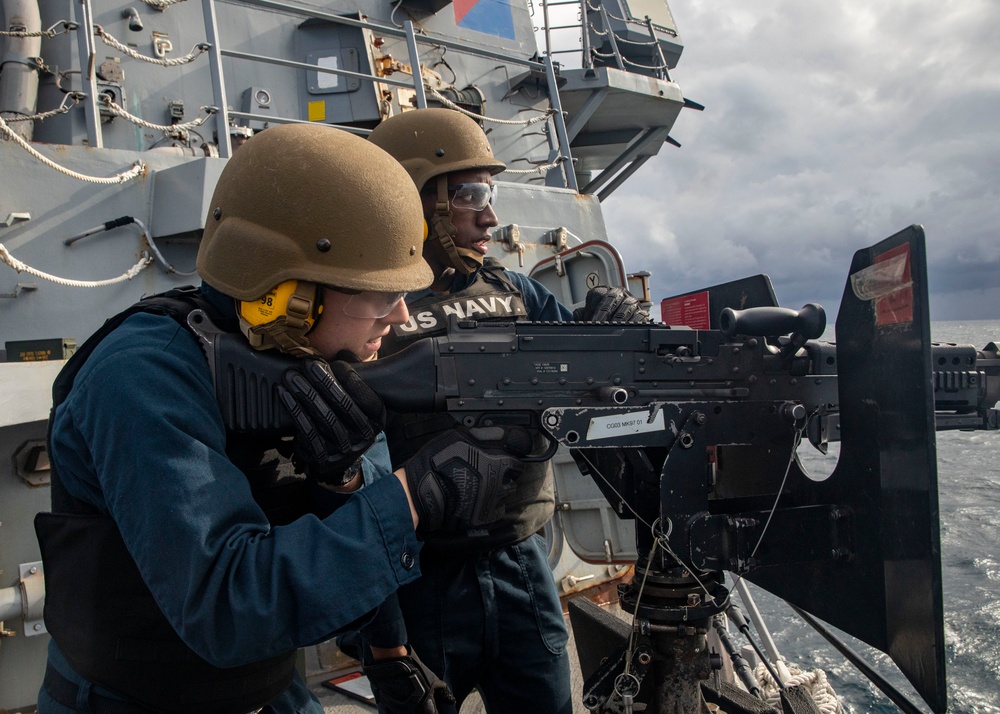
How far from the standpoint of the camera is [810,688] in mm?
3369

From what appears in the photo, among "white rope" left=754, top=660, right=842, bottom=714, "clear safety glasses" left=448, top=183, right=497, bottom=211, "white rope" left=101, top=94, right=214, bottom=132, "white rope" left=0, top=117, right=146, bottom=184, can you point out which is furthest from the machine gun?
"white rope" left=101, top=94, right=214, bottom=132

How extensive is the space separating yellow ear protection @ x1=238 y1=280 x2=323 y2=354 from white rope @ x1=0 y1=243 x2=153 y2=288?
218 cm

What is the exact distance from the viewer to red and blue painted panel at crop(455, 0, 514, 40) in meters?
7.14

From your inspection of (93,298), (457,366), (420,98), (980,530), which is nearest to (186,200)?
(93,298)

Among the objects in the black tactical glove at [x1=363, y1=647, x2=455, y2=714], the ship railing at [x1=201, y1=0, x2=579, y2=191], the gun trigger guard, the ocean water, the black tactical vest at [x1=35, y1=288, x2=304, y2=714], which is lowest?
the ocean water

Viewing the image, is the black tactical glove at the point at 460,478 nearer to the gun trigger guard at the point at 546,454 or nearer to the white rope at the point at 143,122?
the gun trigger guard at the point at 546,454

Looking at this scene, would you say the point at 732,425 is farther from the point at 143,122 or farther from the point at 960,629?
the point at 960,629

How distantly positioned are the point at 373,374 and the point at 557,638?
1083 millimetres

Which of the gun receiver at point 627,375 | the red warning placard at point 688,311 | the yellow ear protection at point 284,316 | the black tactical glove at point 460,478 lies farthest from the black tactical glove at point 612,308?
the yellow ear protection at point 284,316

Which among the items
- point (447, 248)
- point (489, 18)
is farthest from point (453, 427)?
point (489, 18)

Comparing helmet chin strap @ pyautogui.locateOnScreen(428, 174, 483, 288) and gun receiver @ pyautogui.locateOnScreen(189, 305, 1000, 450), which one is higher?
helmet chin strap @ pyautogui.locateOnScreen(428, 174, 483, 288)

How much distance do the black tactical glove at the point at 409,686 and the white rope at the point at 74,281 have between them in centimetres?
236

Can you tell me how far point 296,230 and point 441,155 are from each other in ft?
4.06

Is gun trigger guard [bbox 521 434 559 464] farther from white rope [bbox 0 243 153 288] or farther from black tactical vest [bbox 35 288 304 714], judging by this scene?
white rope [bbox 0 243 153 288]
